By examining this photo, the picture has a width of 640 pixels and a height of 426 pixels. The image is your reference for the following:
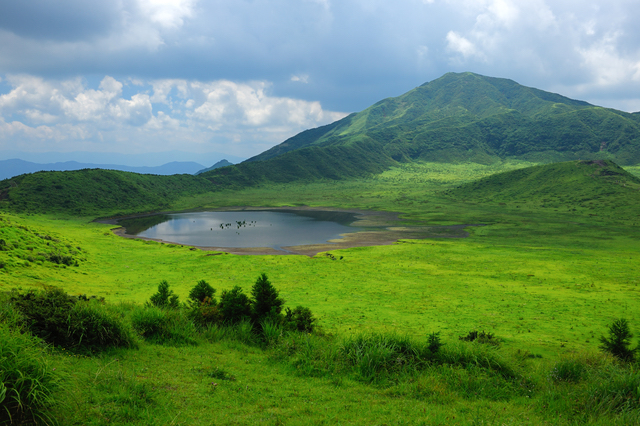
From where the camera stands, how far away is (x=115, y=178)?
169 metres

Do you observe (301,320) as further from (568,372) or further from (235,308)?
(568,372)

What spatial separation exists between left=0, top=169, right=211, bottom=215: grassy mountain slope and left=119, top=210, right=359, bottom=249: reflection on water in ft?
97.3

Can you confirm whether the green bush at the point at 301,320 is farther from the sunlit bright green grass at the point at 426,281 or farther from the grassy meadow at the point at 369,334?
the sunlit bright green grass at the point at 426,281

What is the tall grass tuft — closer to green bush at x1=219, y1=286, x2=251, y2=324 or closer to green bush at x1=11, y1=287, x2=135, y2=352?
green bush at x1=11, y1=287, x2=135, y2=352

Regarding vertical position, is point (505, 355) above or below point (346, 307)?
above

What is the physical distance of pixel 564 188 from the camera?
6097 inches

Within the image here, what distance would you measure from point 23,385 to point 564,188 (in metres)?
183

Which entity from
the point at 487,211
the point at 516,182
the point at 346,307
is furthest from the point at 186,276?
the point at 516,182

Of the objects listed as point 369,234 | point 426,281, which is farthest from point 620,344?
point 369,234

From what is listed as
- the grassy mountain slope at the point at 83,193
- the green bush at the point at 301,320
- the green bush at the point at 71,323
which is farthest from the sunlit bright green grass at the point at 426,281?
the grassy mountain slope at the point at 83,193

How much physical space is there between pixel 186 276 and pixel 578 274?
155 feet

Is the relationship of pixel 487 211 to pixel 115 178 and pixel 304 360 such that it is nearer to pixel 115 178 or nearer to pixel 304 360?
pixel 304 360

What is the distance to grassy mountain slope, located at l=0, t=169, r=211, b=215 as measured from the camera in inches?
4995

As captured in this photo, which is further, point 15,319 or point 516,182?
point 516,182
